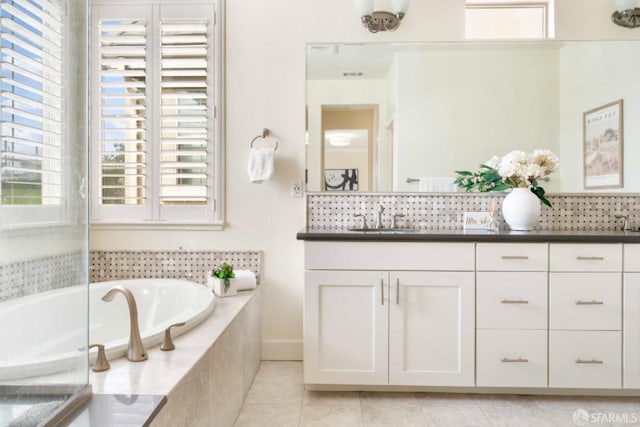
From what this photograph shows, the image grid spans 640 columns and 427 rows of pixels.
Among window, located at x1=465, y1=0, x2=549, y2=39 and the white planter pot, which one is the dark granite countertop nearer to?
the white planter pot

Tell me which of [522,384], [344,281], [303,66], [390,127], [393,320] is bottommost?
[522,384]

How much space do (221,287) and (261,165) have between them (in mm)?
797

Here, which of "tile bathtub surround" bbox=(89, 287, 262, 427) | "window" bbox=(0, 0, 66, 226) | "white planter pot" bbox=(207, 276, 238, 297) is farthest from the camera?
"white planter pot" bbox=(207, 276, 238, 297)

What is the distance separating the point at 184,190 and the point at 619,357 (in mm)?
2649

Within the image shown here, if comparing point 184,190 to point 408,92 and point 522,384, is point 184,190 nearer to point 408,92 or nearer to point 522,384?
point 408,92

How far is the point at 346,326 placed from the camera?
2117 mm

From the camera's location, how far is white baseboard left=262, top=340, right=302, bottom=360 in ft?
8.89

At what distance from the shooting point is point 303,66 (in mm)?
2676

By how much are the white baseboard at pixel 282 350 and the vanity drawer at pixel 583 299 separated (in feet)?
4.98

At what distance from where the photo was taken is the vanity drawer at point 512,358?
2.07 m

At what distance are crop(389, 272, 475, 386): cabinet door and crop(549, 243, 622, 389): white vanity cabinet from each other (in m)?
0.43

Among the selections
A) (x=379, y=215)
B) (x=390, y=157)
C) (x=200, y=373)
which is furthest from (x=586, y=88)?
(x=200, y=373)

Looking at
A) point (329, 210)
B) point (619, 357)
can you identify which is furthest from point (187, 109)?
point (619, 357)

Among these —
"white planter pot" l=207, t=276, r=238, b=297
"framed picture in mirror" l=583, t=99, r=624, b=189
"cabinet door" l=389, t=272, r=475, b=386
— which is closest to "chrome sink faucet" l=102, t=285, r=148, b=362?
"white planter pot" l=207, t=276, r=238, b=297
